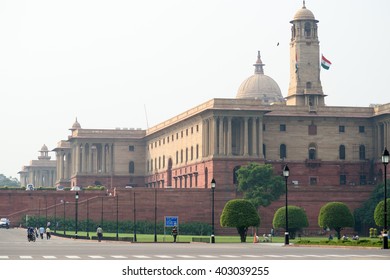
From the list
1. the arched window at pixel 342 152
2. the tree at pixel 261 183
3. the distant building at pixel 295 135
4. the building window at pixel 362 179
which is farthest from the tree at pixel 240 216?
the arched window at pixel 342 152

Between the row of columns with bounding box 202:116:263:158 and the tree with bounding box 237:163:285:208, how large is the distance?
7.78 metres

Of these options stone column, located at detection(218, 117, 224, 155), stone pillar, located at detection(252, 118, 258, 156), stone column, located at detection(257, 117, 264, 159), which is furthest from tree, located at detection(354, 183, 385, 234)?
stone column, located at detection(218, 117, 224, 155)

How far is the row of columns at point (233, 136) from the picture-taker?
14100cm

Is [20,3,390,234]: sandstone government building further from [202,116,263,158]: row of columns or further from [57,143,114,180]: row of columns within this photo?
[57,143,114,180]: row of columns

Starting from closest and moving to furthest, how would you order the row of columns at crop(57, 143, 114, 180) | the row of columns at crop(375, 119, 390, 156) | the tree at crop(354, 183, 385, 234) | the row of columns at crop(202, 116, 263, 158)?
the tree at crop(354, 183, 385, 234) → the row of columns at crop(202, 116, 263, 158) → the row of columns at crop(375, 119, 390, 156) → the row of columns at crop(57, 143, 114, 180)

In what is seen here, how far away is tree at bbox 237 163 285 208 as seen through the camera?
433 ft

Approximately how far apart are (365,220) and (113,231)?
30839 mm

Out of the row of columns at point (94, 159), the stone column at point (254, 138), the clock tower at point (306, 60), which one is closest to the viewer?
the stone column at point (254, 138)

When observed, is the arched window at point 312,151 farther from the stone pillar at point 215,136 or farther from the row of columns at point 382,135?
the stone pillar at point 215,136

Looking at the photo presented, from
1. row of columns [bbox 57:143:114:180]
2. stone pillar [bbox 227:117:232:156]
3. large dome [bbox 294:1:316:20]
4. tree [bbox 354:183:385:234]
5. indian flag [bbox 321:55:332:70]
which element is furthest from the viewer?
row of columns [bbox 57:143:114:180]

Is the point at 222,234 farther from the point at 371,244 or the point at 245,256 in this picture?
the point at 245,256

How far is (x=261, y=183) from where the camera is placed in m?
132

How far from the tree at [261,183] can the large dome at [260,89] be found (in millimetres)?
57152

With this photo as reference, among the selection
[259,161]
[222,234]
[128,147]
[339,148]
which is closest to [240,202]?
[222,234]
